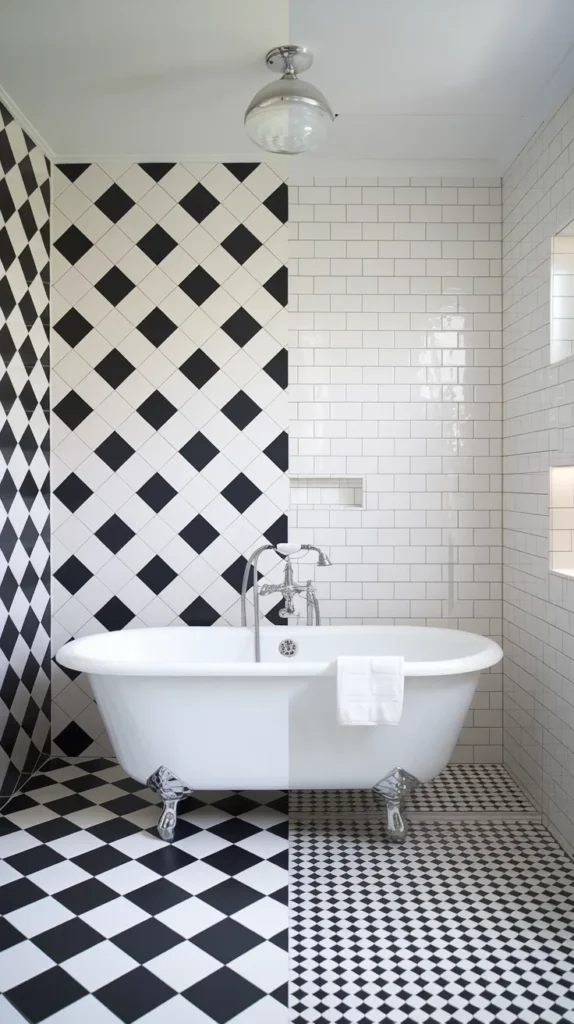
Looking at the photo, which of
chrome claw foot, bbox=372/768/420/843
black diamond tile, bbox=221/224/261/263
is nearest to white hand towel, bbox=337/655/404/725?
chrome claw foot, bbox=372/768/420/843

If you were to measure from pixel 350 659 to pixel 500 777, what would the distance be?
146 centimetres

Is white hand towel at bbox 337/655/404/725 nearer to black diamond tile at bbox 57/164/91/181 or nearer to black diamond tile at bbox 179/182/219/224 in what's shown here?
black diamond tile at bbox 179/182/219/224

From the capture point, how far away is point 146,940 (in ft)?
7.45

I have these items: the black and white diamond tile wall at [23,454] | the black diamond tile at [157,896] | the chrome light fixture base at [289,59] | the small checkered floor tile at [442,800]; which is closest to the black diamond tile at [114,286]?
the black and white diamond tile wall at [23,454]

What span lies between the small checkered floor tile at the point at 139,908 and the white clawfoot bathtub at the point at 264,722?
28cm

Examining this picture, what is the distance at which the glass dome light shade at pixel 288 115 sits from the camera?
8.90 feet

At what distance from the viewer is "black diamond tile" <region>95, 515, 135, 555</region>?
3842mm

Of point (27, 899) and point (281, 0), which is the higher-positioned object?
point (281, 0)

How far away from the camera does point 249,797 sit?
11.0 feet

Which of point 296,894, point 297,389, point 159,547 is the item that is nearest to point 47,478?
point 159,547

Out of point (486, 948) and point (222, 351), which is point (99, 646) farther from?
point (486, 948)

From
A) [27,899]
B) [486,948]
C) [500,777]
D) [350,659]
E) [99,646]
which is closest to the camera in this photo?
[486,948]

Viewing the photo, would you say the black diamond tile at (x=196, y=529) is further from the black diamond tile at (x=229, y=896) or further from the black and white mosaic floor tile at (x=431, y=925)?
the black diamond tile at (x=229, y=896)

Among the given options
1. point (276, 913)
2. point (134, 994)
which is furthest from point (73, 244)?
point (134, 994)
